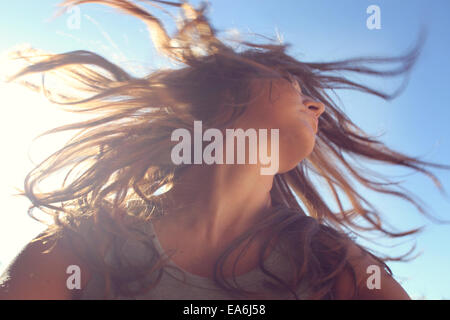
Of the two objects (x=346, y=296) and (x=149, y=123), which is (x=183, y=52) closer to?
(x=149, y=123)

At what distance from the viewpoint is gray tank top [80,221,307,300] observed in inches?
68.7

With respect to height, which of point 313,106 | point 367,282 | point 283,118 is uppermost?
point 313,106

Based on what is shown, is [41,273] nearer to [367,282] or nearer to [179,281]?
[179,281]

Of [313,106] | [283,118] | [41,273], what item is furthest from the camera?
Result: [313,106]

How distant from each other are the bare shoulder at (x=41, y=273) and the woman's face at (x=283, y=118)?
40.1 inches

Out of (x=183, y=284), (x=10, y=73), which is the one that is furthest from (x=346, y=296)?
(x=10, y=73)

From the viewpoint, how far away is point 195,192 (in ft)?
6.72

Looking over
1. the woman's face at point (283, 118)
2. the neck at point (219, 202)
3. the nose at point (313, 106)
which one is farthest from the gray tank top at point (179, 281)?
the nose at point (313, 106)

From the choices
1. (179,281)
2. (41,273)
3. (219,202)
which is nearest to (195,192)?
(219,202)

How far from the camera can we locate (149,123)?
2.32m

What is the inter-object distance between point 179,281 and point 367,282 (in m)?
0.85

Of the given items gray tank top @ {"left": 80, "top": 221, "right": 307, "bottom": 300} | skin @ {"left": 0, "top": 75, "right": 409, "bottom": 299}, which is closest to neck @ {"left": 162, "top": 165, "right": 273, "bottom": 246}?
skin @ {"left": 0, "top": 75, "right": 409, "bottom": 299}

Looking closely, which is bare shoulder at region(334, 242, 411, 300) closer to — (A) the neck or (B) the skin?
(B) the skin

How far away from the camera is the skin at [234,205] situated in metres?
1.81
